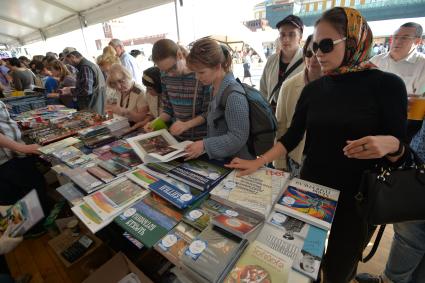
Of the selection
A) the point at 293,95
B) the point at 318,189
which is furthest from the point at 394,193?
the point at 293,95

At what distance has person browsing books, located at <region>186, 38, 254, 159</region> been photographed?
110 centimetres

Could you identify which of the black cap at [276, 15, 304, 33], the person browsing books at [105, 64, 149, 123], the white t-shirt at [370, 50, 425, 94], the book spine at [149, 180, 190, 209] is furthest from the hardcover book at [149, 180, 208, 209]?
the white t-shirt at [370, 50, 425, 94]

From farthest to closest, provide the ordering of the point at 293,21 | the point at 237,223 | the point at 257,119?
Result: the point at 293,21, the point at 257,119, the point at 237,223

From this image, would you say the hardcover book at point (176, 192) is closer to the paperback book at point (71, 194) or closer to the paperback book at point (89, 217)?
the paperback book at point (89, 217)

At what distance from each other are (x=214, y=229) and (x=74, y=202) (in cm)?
71

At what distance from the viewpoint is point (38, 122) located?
2586 millimetres

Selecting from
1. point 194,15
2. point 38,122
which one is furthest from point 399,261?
point 194,15

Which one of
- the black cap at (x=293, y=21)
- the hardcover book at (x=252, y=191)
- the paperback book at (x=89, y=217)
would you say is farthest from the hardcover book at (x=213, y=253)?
the black cap at (x=293, y=21)

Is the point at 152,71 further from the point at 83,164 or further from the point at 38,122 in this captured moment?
the point at 38,122

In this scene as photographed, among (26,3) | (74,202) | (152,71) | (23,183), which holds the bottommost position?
(23,183)

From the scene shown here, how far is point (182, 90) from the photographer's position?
1533 mm

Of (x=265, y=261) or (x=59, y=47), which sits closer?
(x=265, y=261)

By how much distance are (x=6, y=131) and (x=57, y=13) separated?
7.75m

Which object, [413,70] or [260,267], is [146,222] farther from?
[413,70]
